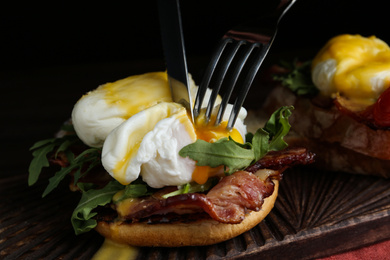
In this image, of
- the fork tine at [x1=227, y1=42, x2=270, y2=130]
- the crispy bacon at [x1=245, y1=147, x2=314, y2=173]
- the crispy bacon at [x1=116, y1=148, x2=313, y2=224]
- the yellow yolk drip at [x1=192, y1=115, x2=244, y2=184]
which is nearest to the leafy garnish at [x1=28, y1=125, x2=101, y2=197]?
the crispy bacon at [x1=116, y1=148, x2=313, y2=224]

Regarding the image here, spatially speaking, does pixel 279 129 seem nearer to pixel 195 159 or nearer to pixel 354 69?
pixel 195 159

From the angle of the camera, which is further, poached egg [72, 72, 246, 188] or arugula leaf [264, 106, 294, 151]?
arugula leaf [264, 106, 294, 151]

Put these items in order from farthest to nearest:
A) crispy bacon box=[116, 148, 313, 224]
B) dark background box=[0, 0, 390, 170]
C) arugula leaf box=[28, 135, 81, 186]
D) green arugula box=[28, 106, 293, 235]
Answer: dark background box=[0, 0, 390, 170], arugula leaf box=[28, 135, 81, 186], green arugula box=[28, 106, 293, 235], crispy bacon box=[116, 148, 313, 224]

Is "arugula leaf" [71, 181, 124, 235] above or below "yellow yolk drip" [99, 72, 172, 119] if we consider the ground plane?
below

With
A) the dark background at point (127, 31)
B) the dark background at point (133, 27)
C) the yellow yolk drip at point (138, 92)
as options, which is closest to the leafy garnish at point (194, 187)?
the yellow yolk drip at point (138, 92)

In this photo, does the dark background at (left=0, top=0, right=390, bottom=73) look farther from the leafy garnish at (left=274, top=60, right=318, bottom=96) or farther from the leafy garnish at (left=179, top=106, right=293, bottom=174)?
the leafy garnish at (left=179, top=106, right=293, bottom=174)

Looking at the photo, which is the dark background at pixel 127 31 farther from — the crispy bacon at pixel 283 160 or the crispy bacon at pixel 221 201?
the crispy bacon at pixel 221 201

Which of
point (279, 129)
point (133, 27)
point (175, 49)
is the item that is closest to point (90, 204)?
point (175, 49)

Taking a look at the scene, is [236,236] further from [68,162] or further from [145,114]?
[68,162]
